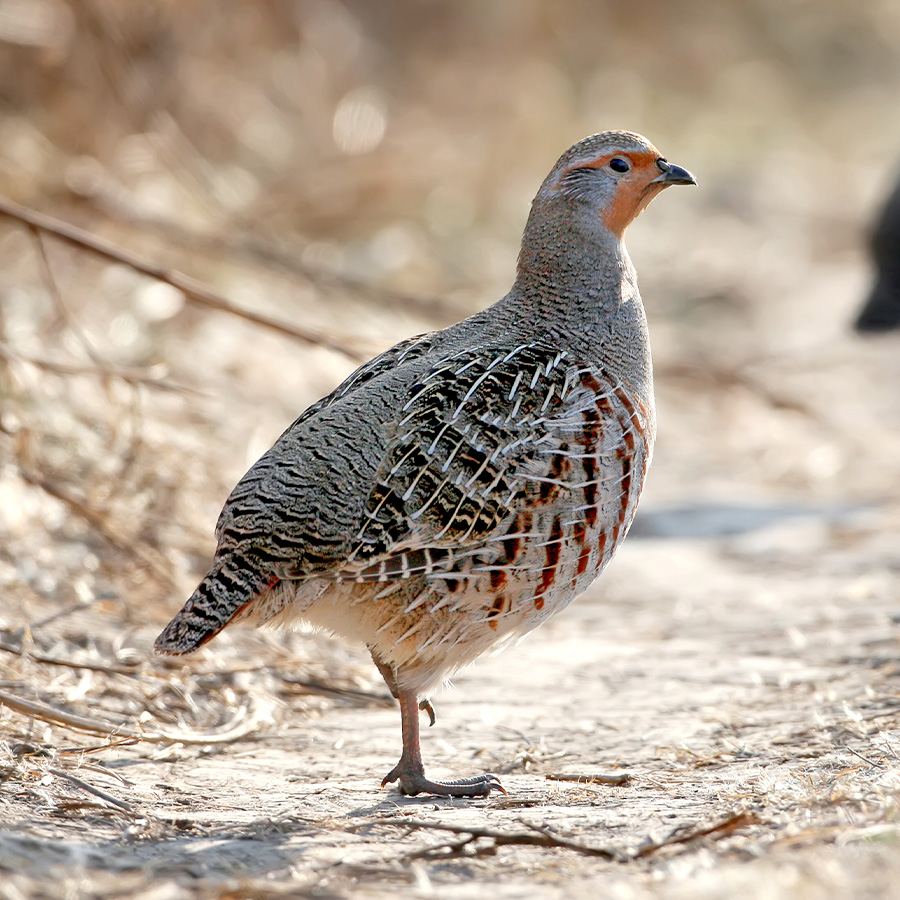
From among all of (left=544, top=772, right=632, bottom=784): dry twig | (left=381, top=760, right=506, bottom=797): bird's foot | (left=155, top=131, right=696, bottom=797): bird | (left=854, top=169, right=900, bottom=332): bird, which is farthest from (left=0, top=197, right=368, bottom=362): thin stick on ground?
(left=854, top=169, right=900, bottom=332): bird

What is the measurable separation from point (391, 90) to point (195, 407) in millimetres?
9157

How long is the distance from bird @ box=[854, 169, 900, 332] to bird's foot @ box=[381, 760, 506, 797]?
285 inches

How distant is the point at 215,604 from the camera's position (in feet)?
10.2

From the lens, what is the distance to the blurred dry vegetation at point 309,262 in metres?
4.77

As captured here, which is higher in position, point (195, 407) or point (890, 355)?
point (890, 355)

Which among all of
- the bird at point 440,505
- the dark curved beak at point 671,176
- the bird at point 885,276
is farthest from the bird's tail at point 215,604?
the bird at point 885,276

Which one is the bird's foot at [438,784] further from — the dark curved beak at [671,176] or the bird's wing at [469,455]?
the dark curved beak at [671,176]

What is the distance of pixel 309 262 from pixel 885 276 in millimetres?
4555

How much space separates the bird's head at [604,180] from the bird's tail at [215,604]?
1600mm

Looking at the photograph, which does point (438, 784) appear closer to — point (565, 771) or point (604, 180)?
point (565, 771)

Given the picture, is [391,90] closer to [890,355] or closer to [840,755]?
[890,355]

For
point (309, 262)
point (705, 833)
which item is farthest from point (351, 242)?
point (705, 833)

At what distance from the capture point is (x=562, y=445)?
11.2ft

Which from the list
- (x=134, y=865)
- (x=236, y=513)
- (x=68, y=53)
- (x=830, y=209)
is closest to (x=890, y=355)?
(x=830, y=209)
